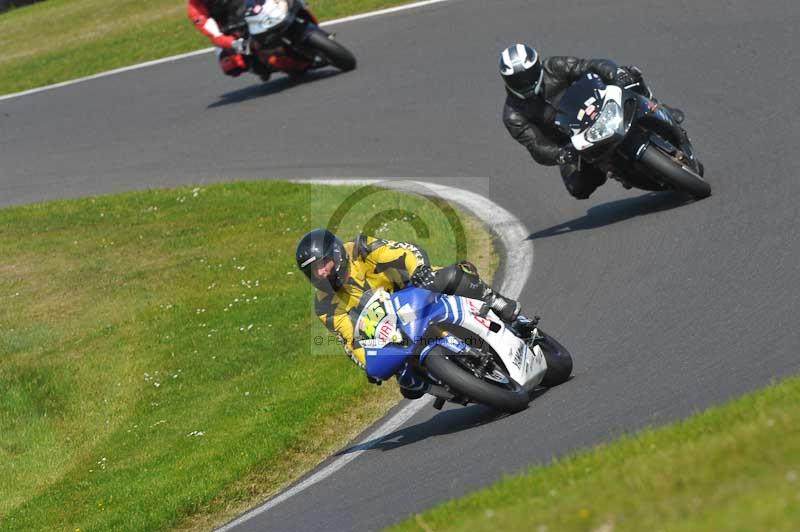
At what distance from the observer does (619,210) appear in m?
12.9

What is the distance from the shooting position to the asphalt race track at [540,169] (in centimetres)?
808

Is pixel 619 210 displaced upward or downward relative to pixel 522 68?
downward

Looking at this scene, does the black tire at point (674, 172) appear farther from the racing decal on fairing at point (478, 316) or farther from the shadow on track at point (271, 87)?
the shadow on track at point (271, 87)

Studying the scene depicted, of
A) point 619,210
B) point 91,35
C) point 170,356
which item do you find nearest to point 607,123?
point 619,210

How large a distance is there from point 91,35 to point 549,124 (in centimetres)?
1678

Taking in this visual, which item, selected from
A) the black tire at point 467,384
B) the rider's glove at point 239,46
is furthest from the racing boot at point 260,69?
the black tire at point 467,384

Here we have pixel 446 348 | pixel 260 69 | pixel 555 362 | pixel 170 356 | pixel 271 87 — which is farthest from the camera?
→ pixel 271 87

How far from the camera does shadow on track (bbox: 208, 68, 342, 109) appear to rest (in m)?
20.3

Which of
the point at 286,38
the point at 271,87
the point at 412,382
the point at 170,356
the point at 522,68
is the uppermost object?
the point at 522,68

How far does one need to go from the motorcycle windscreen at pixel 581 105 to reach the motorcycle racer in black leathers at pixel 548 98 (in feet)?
0.44

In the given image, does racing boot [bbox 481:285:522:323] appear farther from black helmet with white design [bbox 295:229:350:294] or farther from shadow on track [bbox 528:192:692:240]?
shadow on track [bbox 528:192:692:240]

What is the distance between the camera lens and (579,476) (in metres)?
6.14

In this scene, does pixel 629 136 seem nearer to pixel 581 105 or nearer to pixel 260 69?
pixel 581 105

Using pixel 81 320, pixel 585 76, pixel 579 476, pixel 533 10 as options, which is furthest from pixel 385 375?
pixel 533 10
